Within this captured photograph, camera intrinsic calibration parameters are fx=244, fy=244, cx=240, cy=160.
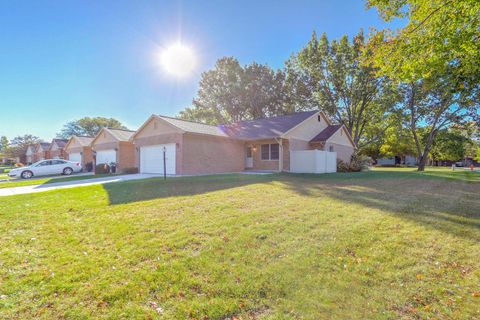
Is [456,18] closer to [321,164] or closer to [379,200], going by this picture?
[379,200]

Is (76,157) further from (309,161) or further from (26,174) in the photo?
(309,161)

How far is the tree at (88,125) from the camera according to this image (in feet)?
194

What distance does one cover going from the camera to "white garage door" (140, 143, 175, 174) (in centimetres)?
1664

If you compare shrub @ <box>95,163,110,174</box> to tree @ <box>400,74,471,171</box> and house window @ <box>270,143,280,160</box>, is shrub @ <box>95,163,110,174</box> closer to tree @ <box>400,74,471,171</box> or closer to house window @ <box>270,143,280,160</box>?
house window @ <box>270,143,280,160</box>

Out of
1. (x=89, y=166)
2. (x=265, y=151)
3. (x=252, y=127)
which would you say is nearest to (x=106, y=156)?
(x=89, y=166)

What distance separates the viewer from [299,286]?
2918 millimetres

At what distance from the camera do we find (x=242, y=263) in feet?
11.4

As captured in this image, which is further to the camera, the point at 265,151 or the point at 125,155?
the point at 125,155

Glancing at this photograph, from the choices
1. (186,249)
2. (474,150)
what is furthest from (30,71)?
(474,150)

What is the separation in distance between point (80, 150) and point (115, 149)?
8.64 metres

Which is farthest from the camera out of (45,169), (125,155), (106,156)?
(106,156)

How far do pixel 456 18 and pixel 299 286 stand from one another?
29.7 feet

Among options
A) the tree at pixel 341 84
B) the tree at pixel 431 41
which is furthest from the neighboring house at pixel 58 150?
the tree at pixel 431 41

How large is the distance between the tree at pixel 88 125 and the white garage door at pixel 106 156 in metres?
39.5
